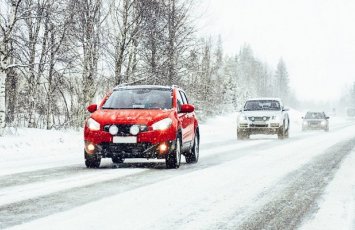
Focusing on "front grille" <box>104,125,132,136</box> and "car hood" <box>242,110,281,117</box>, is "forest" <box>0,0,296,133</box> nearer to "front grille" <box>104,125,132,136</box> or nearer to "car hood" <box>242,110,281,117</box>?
"car hood" <box>242,110,281,117</box>

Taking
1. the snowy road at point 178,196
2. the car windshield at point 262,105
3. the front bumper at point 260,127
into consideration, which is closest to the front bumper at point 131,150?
the snowy road at point 178,196

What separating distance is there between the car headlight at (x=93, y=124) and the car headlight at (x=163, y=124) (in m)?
1.02

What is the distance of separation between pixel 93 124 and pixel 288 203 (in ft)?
17.4

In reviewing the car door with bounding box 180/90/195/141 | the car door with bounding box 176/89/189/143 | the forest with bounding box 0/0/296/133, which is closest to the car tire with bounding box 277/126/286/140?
the forest with bounding box 0/0/296/133

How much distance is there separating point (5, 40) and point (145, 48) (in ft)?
41.6

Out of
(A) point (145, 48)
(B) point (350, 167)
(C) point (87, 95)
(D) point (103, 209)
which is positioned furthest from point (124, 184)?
(A) point (145, 48)

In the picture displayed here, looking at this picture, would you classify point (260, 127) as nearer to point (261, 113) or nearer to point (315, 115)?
point (261, 113)

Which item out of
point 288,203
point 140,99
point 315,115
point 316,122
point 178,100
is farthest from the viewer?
point 315,115

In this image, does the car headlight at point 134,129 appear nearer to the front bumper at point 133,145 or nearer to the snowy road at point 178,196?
the front bumper at point 133,145

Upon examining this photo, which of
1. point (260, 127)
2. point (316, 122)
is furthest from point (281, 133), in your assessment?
point (316, 122)

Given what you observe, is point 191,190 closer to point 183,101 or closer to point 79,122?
point 183,101

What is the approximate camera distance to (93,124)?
11.2 meters

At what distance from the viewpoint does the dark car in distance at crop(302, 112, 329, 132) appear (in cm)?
4047

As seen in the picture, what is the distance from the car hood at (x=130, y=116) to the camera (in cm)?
1104
